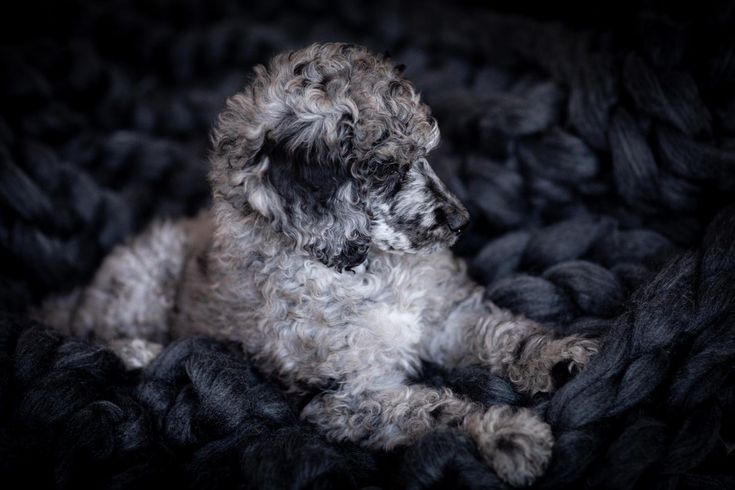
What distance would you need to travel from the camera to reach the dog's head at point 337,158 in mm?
2176

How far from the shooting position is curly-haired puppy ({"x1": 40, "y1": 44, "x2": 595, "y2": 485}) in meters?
2.17

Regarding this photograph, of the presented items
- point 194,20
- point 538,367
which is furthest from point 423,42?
point 538,367

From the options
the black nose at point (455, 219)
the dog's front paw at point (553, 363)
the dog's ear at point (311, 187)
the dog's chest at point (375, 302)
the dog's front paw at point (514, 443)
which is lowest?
the dog's front paw at point (514, 443)

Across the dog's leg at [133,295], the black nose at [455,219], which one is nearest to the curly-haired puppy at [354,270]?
the black nose at [455,219]

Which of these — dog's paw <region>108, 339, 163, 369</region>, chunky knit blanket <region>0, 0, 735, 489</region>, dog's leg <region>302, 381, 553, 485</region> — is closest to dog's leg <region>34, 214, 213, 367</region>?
chunky knit blanket <region>0, 0, 735, 489</region>

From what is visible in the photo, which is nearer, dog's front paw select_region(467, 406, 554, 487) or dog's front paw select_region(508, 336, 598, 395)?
dog's front paw select_region(467, 406, 554, 487)

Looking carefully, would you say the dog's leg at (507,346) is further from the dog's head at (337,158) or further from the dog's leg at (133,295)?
the dog's leg at (133,295)

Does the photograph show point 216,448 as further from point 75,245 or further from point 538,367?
point 75,245

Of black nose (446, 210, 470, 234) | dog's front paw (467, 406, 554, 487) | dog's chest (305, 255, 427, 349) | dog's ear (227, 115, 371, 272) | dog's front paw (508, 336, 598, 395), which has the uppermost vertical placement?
dog's ear (227, 115, 371, 272)

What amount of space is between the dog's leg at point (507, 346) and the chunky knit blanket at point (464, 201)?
0.24 feet

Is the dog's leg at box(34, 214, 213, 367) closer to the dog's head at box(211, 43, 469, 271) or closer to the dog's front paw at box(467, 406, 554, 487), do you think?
the dog's head at box(211, 43, 469, 271)

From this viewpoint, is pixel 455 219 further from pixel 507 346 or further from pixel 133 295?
pixel 133 295

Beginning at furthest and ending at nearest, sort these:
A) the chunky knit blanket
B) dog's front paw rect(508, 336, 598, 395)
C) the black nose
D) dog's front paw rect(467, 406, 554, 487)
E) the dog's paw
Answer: the dog's paw → the black nose → dog's front paw rect(508, 336, 598, 395) → the chunky knit blanket → dog's front paw rect(467, 406, 554, 487)

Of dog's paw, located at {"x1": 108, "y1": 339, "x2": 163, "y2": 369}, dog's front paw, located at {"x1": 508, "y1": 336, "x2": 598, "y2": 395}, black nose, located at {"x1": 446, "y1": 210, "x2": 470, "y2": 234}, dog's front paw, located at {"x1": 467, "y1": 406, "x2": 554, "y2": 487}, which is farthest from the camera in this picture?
dog's paw, located at {"x1": 108, "y1": 339, "x2": 163, "y2": 369}
